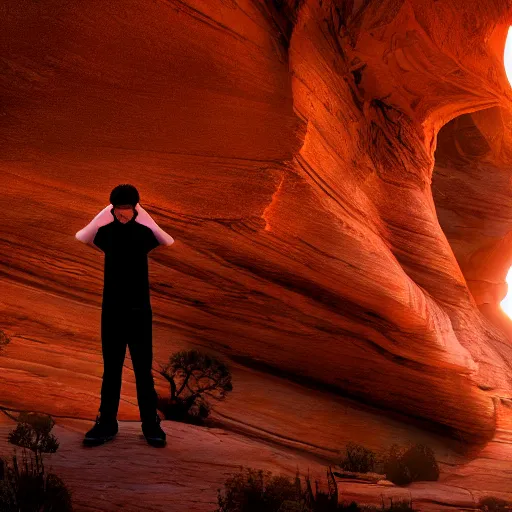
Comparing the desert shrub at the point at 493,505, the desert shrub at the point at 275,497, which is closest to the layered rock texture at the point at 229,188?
the desert shrub at the point at 275,497

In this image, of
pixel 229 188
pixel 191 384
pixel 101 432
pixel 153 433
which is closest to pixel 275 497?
pixel 153 433

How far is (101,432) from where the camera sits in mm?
7148

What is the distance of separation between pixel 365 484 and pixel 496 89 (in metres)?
8.87

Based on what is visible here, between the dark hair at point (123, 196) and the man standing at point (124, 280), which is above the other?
the dark hair at point (123, 196)

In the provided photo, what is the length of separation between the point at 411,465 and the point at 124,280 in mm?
6152

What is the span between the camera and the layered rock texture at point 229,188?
10.0m

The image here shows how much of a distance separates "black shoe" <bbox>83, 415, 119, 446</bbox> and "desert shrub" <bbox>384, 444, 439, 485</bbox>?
471 centimetres

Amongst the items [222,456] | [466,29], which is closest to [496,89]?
[466,29]

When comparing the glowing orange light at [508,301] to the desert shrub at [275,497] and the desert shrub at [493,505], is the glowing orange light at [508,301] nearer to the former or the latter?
the desert shrub at [493,505]

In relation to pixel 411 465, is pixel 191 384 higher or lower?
higher

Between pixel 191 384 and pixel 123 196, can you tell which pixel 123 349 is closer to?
pixel 123 196

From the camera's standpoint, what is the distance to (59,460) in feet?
23.0

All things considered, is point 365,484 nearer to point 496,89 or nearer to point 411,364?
point 411,364

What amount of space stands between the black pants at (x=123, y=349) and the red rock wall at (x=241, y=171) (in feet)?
11.8
